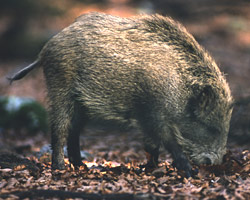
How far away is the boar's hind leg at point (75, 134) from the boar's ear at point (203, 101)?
1.45 meters

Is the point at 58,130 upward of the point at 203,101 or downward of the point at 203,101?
downward

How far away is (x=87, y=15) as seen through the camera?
4879 mm

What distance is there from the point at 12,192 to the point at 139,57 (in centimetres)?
206

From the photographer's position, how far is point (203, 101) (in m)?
4.24

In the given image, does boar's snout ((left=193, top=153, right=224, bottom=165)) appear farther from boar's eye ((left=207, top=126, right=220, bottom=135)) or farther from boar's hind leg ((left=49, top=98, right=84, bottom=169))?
boar's hind leg ((left=49, top=98, right=84, bottom=169))

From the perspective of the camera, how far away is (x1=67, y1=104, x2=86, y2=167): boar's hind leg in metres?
4.74

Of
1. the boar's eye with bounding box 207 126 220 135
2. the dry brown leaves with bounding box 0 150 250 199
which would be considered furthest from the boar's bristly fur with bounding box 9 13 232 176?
the dry brown leaves with bounding box 0 150 250 199

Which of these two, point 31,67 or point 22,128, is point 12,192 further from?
point 22,128

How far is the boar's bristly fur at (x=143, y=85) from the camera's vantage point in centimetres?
426

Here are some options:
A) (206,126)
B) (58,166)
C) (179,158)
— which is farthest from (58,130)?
(206,126)

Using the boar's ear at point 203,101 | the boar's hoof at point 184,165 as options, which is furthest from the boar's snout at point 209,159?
the boar's ear at point 203,101

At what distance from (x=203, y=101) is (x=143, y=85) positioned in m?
0.72

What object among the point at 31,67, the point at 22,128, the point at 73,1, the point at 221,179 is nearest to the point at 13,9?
the point at 73,1

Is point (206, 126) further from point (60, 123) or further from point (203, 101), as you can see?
point (60, 123)
